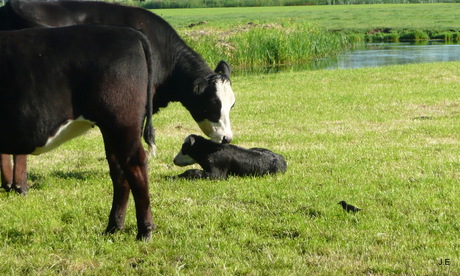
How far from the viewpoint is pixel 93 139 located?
1169 cm

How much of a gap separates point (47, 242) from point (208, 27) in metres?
34.9

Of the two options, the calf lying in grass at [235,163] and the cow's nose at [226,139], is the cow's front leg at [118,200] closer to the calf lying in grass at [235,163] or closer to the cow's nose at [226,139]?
the calf lying in grass at [235,163]

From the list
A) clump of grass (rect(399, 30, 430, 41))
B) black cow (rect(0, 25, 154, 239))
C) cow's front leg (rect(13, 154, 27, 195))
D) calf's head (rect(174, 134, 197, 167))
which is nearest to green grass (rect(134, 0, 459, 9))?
clump of grass (rect(399, 30, 430, 41))

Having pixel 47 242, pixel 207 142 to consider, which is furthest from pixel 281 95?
pixel 47 242

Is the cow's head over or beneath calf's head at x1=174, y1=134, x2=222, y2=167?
over

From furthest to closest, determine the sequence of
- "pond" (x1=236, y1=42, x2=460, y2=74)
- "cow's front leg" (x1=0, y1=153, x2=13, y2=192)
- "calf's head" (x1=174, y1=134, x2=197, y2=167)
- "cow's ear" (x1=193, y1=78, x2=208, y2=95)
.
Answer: "pond" (x1=236, y1=42, x2=460, y2=74) → "calf's head" (x1=174, y1=134, x2=197, y2=167) → "cow's ear" (x1=193, y1=78, x2=208, y2=95) → "cow's front leg" (x1=0, y1=153, x2=13, y2=192)

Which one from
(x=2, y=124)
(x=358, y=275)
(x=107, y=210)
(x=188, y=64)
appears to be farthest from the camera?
(x=188, y=64)

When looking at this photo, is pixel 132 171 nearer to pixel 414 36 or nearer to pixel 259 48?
pixel 259 48

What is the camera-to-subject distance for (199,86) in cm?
845

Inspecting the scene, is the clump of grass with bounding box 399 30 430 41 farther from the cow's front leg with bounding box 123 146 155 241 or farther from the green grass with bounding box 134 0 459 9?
the green grass with bounding box 134 0 459 9

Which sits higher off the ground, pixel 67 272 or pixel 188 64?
pixel 188 64

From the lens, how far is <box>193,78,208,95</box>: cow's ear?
27.7ft

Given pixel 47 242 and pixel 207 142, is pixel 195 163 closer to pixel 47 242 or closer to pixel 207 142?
pixel 207 142

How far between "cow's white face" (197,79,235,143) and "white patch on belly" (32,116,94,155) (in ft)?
9.32
